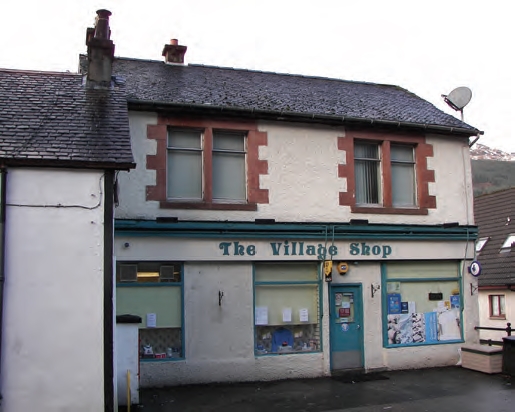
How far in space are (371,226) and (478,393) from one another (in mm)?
4182

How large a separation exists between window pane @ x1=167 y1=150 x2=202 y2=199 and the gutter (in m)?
0.99

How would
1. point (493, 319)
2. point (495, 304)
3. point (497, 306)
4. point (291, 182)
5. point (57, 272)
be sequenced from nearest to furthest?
1. point (57, 272)
2. point (291, 182)
3. point (497, 306)
4. point (495, 304)
5. point (493, 319)

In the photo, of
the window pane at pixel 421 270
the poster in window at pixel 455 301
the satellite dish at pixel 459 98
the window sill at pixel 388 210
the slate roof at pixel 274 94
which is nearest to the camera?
the slate roof at pixel 274 94

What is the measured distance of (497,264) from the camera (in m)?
22.7

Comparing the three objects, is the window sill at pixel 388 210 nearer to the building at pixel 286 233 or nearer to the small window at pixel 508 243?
the building at pixel 286 233

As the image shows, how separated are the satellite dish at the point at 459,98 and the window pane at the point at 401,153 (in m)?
2.34

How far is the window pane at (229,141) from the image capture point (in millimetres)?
13023

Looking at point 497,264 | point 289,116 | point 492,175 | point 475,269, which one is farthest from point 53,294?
point 492,175

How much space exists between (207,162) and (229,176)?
2.02 ft

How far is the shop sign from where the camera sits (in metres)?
12.4

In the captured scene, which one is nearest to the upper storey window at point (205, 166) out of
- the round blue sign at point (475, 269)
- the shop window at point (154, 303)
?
the shop window at point (154, 303)

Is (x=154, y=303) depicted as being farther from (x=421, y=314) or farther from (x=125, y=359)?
(x=421, y=314)

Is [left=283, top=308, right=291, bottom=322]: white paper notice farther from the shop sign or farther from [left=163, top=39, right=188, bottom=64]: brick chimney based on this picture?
[left=163, top=39, right=188, bottom=64]: brick chimney

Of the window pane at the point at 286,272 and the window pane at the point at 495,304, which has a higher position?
the window pane at the point at 286,272
